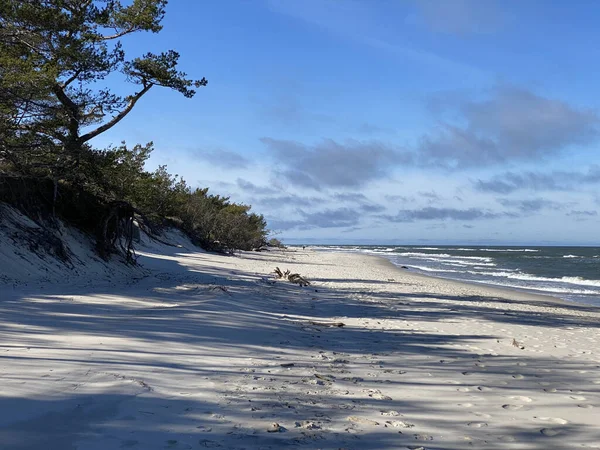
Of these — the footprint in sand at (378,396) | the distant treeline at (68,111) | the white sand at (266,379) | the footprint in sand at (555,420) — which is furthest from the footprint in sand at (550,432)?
the distant treeline at (68,111)

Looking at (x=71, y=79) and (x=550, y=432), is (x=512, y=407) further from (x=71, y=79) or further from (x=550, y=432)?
(x=71, y=79)

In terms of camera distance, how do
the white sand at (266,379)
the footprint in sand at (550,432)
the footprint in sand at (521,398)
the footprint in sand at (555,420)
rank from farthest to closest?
the footprint in sand at (521,398) → the footprint in sand at (555,420) → the footprint in sand at (550,432) → the white sand at (266,379)

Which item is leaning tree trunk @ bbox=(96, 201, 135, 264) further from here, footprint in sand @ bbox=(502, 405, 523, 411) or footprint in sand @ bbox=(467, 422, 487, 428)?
footprint in sand @ bbox=(467, 422, 487, 428)

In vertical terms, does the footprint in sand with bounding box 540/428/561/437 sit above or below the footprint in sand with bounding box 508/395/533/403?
above

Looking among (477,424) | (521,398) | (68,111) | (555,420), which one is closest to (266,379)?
(477,424)

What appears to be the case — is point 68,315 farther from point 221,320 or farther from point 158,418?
point 158,418

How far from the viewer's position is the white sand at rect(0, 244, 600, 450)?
3.40 m

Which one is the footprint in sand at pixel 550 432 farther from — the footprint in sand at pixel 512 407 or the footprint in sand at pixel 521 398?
the footprint in sand at pixel 521 398

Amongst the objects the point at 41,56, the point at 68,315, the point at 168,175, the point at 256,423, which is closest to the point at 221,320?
the point at 68,315

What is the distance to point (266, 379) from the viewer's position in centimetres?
484

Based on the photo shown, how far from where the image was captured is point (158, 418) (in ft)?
11.5

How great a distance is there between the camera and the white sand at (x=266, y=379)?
3402 mm

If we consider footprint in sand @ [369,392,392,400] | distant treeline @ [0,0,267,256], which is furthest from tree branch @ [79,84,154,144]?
footprint in sand @ [369,392,392,400]

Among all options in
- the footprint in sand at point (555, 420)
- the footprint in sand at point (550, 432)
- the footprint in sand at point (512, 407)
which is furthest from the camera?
the footprint in sand at point (512, 407)
